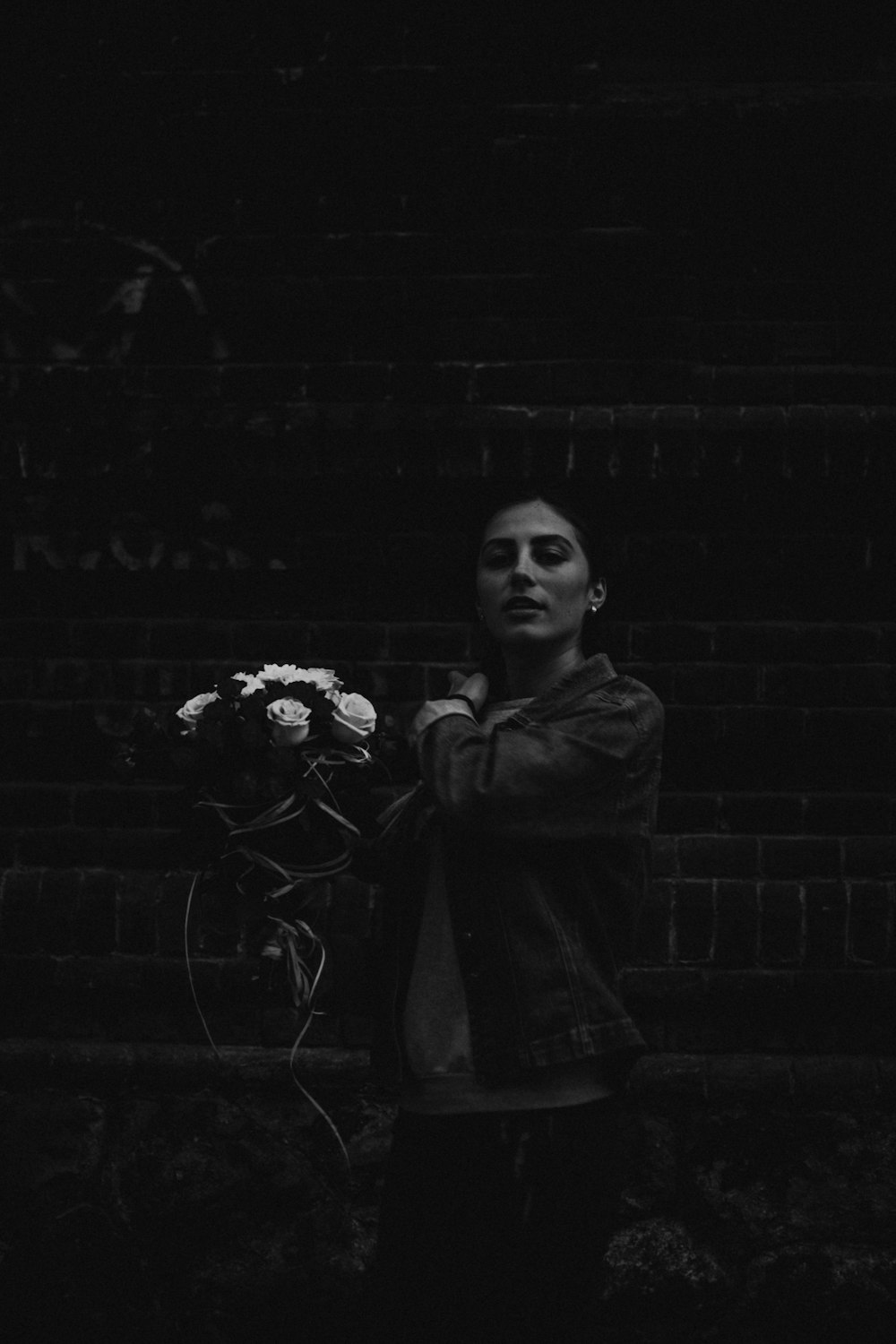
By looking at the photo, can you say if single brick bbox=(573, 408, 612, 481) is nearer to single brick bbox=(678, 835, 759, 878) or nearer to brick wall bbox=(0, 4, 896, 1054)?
brick wall bbox=(0, 4, 896, 1054)

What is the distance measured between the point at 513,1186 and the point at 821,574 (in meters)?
2.41

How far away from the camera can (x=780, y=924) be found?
3916mm

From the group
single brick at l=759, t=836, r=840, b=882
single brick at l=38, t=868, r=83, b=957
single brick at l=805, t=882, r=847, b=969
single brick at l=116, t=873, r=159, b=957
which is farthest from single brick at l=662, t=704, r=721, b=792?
single brick at l=38, t=868, r=83, b=957

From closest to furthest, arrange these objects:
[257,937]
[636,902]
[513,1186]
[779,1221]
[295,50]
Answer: [513,1186] < [636,902] < [257,937] < [779,1221] < [295,50]

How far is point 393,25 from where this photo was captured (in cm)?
423

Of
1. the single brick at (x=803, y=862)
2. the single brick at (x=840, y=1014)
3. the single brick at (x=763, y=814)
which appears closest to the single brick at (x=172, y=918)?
the single brick at (x=763, y=814)

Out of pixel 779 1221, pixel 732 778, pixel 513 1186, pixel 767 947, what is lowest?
pixel 779 1221

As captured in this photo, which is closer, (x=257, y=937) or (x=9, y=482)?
(x=257, y=937)

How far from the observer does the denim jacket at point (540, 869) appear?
7.55 feet

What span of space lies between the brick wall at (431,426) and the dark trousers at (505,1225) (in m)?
1.64

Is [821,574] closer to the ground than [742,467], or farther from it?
closer to the ground

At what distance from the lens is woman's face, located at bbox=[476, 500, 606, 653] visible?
257 cm

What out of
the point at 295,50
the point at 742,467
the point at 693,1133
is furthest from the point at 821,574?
the point at 295,50

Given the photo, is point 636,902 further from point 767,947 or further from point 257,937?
point 767,947
